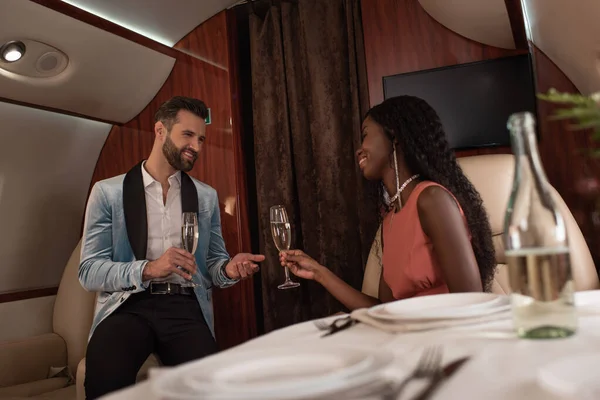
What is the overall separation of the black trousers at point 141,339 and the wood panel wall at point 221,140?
2.41 feet

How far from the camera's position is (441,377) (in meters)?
0.65

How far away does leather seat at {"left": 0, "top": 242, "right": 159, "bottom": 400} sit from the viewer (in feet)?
8.50

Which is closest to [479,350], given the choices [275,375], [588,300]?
[275,375]

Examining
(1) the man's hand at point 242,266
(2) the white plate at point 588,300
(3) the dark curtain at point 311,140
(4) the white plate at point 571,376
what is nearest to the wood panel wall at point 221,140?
(3) the dark curtain at point 311,140

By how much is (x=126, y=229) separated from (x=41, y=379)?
2.85 ft

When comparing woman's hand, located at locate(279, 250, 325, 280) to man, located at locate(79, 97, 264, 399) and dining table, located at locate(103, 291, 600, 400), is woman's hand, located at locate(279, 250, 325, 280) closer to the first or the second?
man, located at locate(79, 97, 264, 399)

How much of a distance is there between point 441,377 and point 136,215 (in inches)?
88.7

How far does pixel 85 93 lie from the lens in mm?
3344

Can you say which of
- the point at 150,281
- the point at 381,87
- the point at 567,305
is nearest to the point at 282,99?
the point at 381,87

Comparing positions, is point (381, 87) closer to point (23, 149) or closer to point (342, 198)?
point (342, 198)

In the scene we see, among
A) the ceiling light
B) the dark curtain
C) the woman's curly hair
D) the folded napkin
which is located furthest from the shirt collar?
the folded napkin

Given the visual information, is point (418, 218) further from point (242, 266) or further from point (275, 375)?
point (275, 375)

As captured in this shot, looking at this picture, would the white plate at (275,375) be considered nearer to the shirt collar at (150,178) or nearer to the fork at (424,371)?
the fork at (424,371)

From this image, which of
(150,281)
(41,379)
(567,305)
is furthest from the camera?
(41,379)
